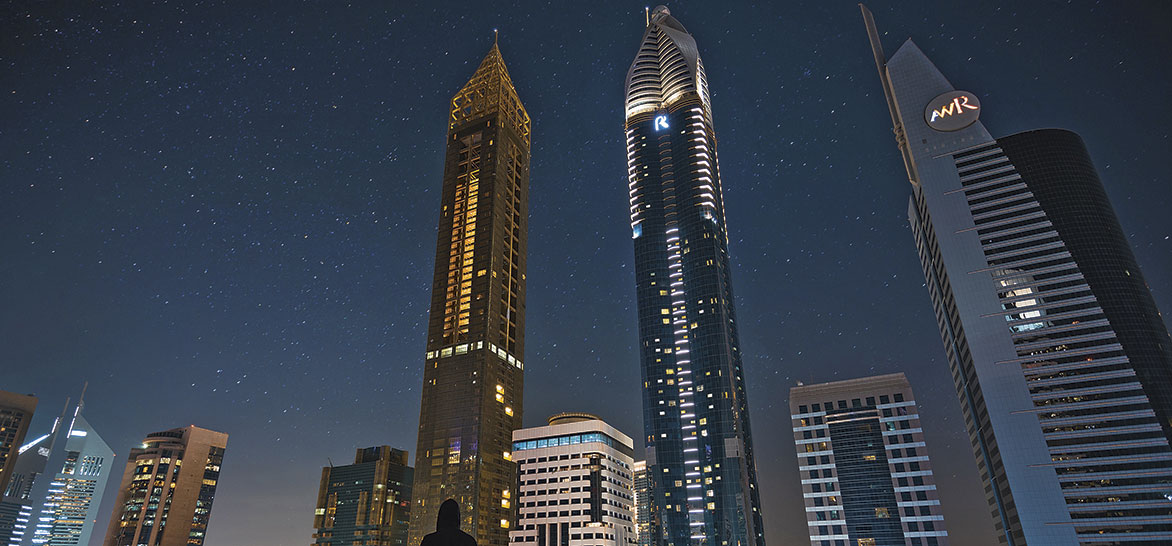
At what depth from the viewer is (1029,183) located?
107m

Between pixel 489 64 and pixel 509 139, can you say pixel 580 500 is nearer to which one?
pixel 509 139

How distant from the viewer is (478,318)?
13275cm

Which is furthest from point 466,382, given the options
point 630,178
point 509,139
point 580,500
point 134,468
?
point 134,468

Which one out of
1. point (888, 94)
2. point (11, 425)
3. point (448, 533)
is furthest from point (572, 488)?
point (448, 533)

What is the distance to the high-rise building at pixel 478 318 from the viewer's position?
12069 centimetres

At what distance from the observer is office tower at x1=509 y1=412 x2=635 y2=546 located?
138 meters

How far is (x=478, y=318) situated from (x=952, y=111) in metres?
107

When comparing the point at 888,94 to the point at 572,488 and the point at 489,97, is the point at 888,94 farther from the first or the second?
the point at 572,488

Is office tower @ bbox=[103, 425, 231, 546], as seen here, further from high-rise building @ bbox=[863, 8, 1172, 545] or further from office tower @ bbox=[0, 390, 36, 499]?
high-rise building @ bbox=[863, 8, 1172, 545]

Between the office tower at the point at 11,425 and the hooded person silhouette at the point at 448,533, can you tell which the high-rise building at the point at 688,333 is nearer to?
the hooded person silhouette at the point at 448,533

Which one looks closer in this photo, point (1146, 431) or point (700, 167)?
point (1146, 431)

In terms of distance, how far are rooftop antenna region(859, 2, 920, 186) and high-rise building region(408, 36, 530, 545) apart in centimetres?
9072

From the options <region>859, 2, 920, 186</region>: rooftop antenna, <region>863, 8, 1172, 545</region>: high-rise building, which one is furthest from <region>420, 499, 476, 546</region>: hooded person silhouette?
→ <region>859, 2, 920, 186</region>: rooftop antenna

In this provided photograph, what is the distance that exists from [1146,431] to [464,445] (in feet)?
377
